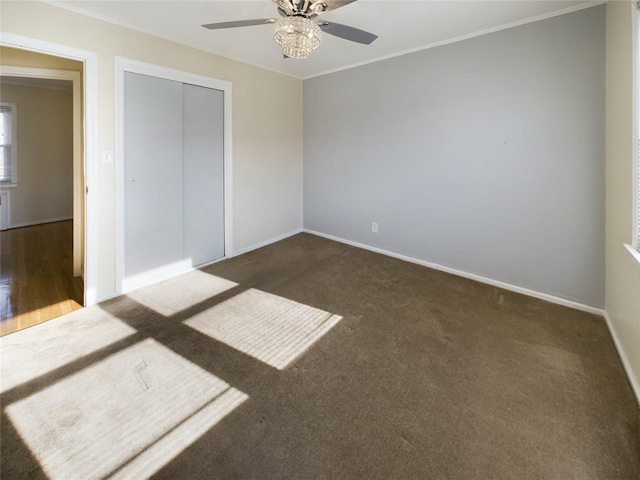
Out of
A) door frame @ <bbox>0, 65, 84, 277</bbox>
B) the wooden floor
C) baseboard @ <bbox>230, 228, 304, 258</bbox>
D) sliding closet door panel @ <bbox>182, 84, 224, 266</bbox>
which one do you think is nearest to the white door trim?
the wooden floor

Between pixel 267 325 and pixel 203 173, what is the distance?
2024 millimetres

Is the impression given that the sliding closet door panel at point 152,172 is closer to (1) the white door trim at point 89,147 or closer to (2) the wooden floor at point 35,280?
(1) the white door trim at point 89,147

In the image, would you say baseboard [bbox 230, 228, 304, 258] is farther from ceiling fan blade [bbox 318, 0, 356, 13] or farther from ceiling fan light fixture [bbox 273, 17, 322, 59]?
ceiling fan blade [bbox 318, 0, 356, 13]

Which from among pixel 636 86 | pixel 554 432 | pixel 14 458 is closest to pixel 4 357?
pixel 14 458

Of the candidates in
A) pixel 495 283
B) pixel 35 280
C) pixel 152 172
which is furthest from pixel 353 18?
pixel 35 280

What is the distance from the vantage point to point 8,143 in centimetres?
521

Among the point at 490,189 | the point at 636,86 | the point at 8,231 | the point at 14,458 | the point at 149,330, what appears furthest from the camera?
the point at 8,231

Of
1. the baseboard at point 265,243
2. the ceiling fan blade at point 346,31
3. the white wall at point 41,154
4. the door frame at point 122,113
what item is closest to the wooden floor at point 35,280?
the door frame at point 122,113

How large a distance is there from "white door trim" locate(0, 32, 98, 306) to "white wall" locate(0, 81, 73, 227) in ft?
13.8

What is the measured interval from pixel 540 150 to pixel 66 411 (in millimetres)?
3775

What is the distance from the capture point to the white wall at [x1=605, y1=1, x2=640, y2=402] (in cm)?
178

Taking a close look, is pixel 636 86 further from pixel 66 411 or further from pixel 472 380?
pixel 66 411

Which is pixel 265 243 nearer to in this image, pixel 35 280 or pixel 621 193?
pixel 35 280

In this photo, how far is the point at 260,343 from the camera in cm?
211
